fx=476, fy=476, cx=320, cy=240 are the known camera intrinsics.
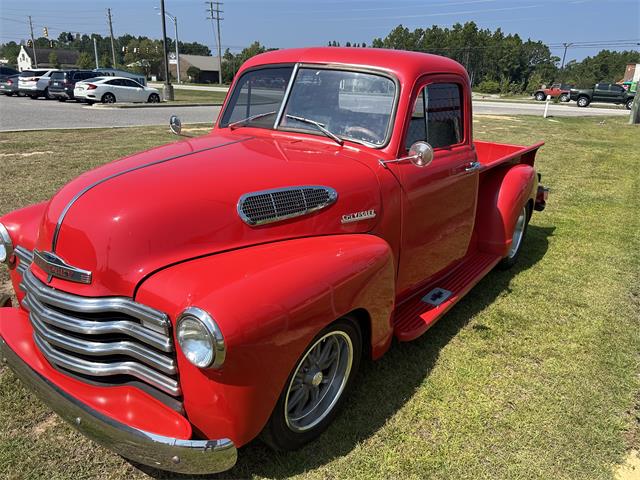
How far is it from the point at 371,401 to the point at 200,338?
56.4 inches

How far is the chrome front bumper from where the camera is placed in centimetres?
193

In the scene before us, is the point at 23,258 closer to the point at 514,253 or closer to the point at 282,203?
the point at 282,203

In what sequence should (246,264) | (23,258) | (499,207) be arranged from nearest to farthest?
(246,264)
(23,258)
(499,207)

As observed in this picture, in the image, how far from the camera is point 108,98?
22141mm

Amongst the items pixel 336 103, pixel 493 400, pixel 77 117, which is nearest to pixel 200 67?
pixel 77 117

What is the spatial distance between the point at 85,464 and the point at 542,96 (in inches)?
1994

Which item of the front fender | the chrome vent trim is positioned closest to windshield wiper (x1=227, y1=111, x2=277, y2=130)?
the chrome vent trim

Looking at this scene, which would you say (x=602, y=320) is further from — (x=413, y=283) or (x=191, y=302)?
(x=191, y=302)

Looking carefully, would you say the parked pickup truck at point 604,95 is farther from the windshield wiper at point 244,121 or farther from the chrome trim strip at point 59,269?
the chrome trim strip at point 59,269

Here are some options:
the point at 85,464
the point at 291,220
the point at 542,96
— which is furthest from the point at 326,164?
the point at 542,96

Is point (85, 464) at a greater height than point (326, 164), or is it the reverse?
point (326, 164)

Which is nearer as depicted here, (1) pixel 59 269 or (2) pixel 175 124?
(1) pixel 59 269

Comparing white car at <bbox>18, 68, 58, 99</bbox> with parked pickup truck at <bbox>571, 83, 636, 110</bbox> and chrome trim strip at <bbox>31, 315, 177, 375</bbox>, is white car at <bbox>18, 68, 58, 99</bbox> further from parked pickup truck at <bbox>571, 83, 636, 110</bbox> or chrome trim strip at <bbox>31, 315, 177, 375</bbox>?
parked pickup truck at <bbox>571, 83, 636, 110</bbox>

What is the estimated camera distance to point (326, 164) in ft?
9.49
